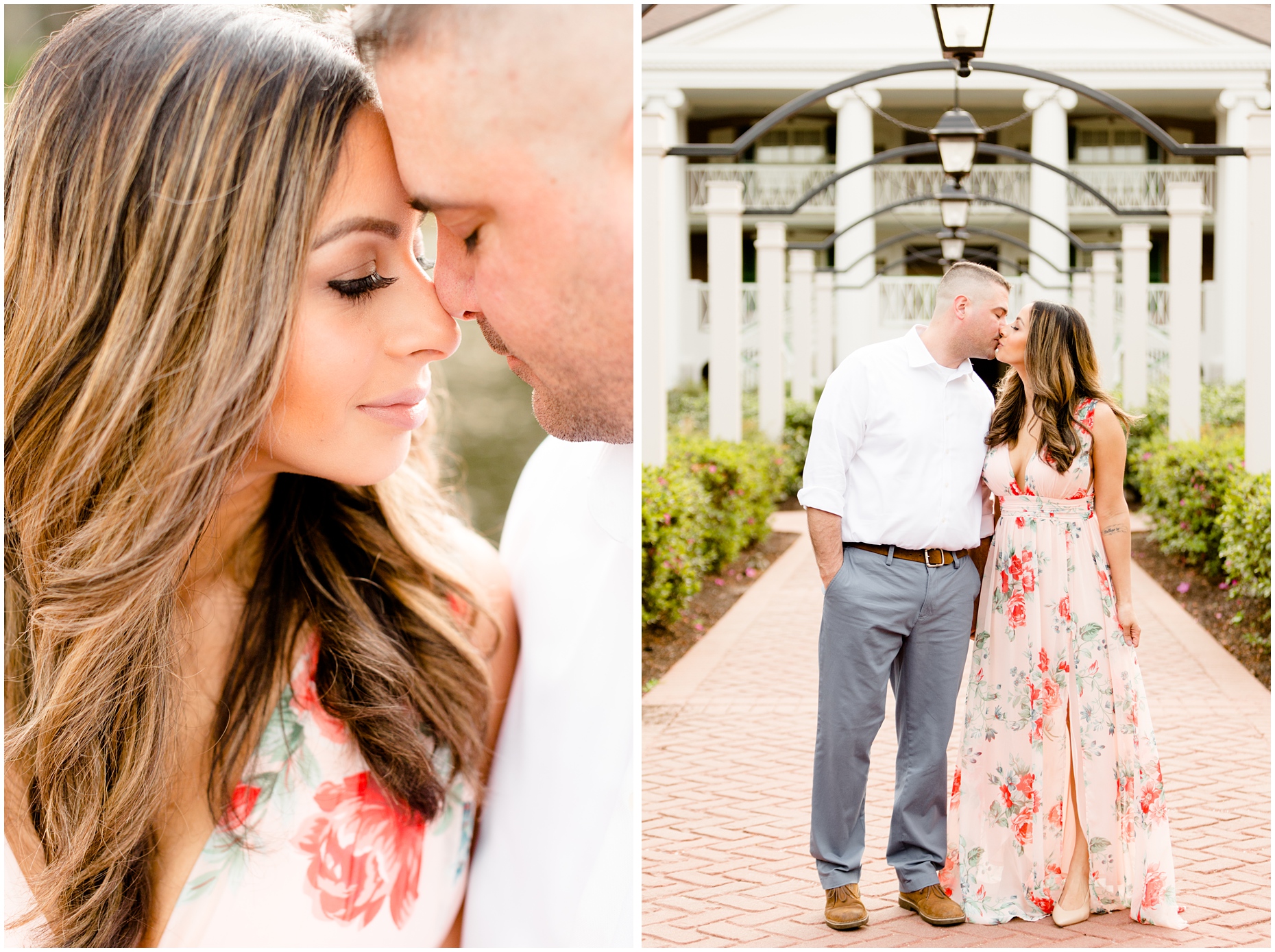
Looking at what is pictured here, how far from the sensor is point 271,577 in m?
2.41

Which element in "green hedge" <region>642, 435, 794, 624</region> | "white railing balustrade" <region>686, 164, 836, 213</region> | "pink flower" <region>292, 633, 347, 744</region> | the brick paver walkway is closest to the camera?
"pink flower" <region>292, 633, 347, 744</region>

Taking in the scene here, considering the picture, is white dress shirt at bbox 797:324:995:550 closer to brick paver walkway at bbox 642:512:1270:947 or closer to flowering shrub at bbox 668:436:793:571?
brick paver walkway at bbox 642:512:1270:947

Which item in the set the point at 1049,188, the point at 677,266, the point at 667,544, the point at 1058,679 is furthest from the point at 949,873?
the point at 677,266

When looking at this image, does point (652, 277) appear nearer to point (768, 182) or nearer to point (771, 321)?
point (771, 321)

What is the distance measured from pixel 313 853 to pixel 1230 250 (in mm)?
23533

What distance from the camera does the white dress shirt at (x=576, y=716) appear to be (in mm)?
2258

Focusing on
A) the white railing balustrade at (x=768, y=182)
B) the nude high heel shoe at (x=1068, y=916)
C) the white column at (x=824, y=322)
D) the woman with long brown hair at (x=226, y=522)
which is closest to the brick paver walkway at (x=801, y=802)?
the nude high heel shoe at (x=1068, y=916)

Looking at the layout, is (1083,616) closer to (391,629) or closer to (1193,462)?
(391,629)

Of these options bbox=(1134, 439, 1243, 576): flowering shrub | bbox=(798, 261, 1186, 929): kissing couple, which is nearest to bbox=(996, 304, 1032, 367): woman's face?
bbox=(798, 261, 1186, 929): kissing couple

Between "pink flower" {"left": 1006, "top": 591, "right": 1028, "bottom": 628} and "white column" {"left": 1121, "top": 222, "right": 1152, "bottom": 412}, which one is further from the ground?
"white column" {"left": 1121, "top": 222, "right": 1152, "bottom": 412}

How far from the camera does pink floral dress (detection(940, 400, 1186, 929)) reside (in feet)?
11.2

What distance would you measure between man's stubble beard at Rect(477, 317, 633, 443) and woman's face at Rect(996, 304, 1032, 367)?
1799mm

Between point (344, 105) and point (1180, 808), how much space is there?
167 inches

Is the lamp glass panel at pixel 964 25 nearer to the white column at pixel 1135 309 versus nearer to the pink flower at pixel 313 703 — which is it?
the pink flower at pixel 313 703
